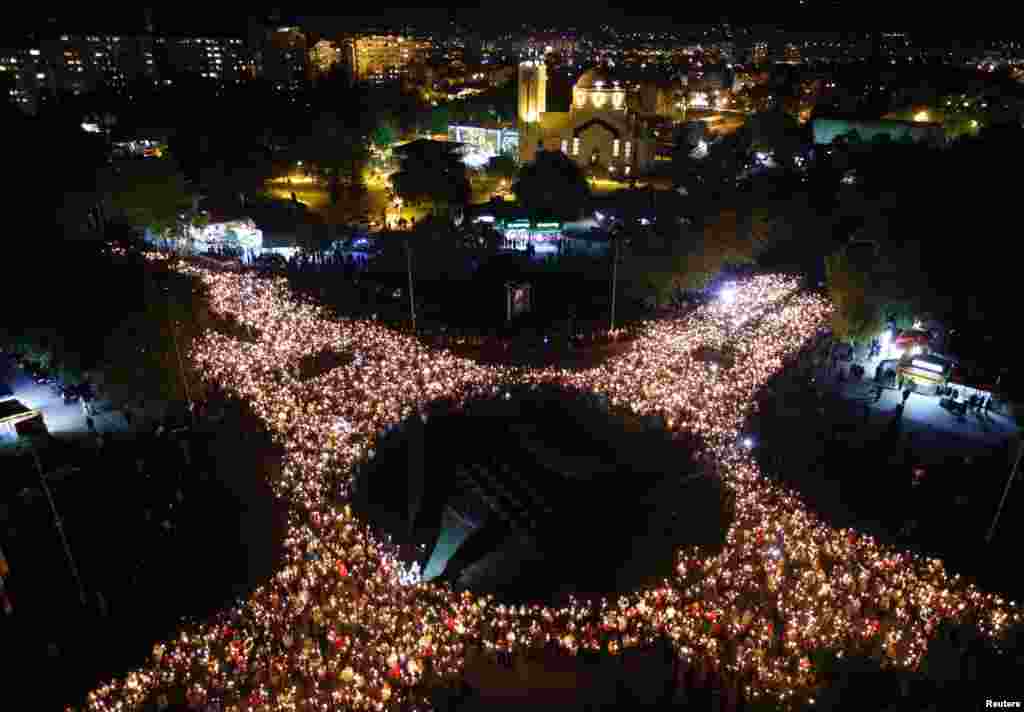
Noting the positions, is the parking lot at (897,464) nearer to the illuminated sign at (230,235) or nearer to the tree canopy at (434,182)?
the tree canopy at (434,182)

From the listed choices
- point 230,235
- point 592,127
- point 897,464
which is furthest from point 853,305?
point 592,127

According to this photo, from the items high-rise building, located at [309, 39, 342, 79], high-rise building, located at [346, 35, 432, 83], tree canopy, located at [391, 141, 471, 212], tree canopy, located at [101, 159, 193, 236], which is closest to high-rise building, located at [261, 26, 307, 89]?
high-rise building, located at [309, 39, 342, 79]

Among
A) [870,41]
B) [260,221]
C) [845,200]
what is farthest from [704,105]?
[870,41]

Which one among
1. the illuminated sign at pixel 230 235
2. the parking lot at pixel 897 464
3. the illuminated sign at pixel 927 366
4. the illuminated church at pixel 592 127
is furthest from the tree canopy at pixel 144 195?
the illuminated sign at pixel 927 366

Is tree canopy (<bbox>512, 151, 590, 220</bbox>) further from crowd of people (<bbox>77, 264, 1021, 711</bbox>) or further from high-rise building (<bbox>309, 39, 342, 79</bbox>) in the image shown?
high-rise building (<bbox>309, 39, 342, 79</bbox>)

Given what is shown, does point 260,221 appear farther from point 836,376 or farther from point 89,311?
point 836,376

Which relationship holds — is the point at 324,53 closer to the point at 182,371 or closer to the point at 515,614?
the point at 182,371
